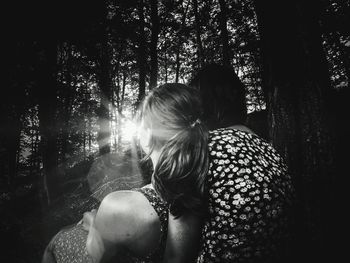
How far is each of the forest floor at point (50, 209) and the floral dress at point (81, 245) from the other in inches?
153

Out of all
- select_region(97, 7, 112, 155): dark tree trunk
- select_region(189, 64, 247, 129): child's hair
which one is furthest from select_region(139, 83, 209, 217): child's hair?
select_region(97, 7, 112, 155): dark tree trunk

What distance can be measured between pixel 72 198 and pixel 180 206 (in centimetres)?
900

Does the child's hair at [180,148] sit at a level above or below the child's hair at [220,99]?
below

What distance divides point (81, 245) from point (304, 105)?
273 cm

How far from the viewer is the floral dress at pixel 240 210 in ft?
4.95

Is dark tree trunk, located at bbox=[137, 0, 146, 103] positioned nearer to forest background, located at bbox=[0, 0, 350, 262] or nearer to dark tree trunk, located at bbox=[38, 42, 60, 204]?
forest background, located at bbox=[0, 0, 350, 262]

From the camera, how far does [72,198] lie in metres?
9.27

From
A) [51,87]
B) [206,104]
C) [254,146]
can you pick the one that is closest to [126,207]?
[254,146]

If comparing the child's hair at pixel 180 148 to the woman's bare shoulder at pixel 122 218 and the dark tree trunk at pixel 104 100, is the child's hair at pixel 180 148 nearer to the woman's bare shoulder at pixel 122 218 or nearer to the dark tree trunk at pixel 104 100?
the woman's bare shoulder at pixel 122 218

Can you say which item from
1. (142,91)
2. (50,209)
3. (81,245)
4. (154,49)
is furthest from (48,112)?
(142,91)

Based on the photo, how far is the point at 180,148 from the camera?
1475 millimetres

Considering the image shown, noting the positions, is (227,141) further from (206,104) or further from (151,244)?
(151,244)

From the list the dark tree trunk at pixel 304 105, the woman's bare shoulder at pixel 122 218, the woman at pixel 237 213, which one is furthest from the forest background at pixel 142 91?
the woman's bare shoulder at pixel 122 218

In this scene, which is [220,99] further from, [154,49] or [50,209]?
[154,49]
